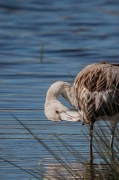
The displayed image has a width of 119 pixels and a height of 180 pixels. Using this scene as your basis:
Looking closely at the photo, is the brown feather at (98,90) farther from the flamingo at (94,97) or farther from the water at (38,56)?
the water at (38,56)

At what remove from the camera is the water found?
32.6ft

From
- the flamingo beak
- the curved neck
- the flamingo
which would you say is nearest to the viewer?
the flamingo

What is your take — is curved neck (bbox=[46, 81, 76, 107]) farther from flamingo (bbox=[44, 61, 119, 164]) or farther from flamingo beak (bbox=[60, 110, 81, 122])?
flamingo beak (bbox=[60, 110, 81, 122])

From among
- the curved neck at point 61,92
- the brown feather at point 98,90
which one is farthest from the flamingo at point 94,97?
the curved neck at point 61,92

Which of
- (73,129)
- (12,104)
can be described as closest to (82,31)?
(12,104)

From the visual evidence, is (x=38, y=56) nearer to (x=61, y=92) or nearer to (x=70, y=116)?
(x=61, y=92)

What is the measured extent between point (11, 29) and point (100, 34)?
285cm

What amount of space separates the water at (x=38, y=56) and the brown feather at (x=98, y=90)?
0.33 m

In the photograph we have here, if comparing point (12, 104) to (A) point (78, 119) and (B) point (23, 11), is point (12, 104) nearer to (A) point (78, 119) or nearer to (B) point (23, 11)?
(A) point (78, 119)

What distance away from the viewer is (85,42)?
21.5 m

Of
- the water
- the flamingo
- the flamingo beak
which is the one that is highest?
the flamingo

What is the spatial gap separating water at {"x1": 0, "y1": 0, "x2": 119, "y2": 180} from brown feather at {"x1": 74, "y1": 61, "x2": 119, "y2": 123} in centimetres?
33

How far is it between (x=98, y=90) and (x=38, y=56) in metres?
9.38

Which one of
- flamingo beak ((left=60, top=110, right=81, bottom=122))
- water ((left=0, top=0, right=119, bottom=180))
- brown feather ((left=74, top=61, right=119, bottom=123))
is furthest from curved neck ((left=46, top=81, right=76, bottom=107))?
brown feather ((left=74, top=61, right=119, bottom=123))
